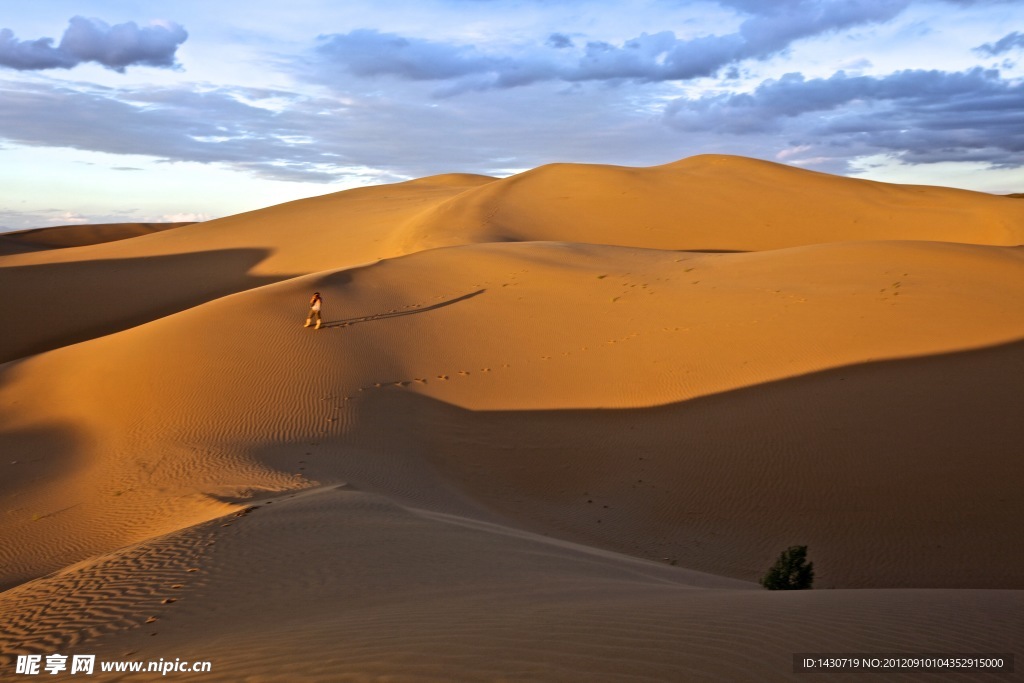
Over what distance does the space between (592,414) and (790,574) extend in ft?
22.0

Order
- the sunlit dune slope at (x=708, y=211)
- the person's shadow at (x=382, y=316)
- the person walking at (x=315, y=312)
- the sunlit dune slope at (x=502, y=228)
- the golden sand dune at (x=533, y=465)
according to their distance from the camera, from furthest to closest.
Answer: the sunlit dune slope at (x=708, y=211), the sunlit dune slope at (x=502, y=228), the person's shadow at (x=382, y=316), the person walking at (x=315, y=312), the golden sand dune at (x=533, y=465)

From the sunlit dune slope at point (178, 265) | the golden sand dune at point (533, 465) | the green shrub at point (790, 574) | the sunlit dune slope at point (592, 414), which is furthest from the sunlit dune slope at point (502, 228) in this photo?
the green shrub at point (790, 574)

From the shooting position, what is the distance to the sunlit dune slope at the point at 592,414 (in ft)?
34.6

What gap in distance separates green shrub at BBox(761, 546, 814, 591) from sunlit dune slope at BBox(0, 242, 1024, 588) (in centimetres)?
150

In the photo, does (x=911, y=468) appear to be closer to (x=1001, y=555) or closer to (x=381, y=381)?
(x=1001, y=555)

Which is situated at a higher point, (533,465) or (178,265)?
(178,265)

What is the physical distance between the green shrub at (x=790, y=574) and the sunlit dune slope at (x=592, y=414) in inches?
59.1

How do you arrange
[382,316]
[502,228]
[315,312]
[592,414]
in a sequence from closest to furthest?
[592,414]
[315,312]
[382,316]
[502,228]

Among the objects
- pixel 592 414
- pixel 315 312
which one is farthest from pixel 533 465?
pixel 315 312

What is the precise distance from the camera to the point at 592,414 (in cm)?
1469

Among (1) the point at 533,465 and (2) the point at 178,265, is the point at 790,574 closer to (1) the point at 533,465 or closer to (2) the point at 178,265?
(1) the point at 533,465

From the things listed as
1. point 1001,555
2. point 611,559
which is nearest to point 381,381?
point 611,559

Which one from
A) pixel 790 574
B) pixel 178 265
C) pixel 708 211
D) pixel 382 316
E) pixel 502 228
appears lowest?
pixel 790 574

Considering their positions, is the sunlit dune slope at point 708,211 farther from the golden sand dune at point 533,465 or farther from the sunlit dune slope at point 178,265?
the golden sand dune at point 533,465
